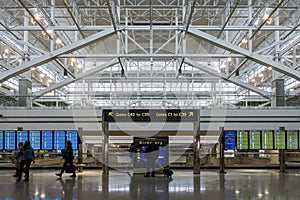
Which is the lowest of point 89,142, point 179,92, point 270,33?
point 89,142

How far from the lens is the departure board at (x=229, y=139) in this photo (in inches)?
795

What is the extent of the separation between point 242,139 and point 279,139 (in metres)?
1.76

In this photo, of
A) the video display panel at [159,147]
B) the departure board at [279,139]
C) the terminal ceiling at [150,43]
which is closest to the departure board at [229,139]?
the departure board at [279,139]

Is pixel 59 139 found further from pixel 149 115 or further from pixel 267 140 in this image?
pixel 267 140

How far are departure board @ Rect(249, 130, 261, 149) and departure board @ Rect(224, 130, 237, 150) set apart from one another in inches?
35.6

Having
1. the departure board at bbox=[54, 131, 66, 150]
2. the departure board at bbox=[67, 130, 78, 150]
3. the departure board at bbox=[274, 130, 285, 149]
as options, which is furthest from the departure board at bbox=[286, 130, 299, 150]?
the departure board at bbox=[54, 131, 66, 150]

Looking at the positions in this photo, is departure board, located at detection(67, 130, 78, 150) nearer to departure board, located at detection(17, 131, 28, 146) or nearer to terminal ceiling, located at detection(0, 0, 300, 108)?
departure board, located at detection(17, 131, 28, 146)

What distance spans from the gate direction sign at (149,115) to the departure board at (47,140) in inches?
192

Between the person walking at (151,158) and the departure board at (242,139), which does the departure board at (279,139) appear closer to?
the departure board at (242,139)

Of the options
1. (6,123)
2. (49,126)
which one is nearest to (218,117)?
(49,126)

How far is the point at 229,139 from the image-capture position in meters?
20.4

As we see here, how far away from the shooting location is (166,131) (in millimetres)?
22266

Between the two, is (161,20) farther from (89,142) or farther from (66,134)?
(66,134)

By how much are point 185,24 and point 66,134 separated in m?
8.88
